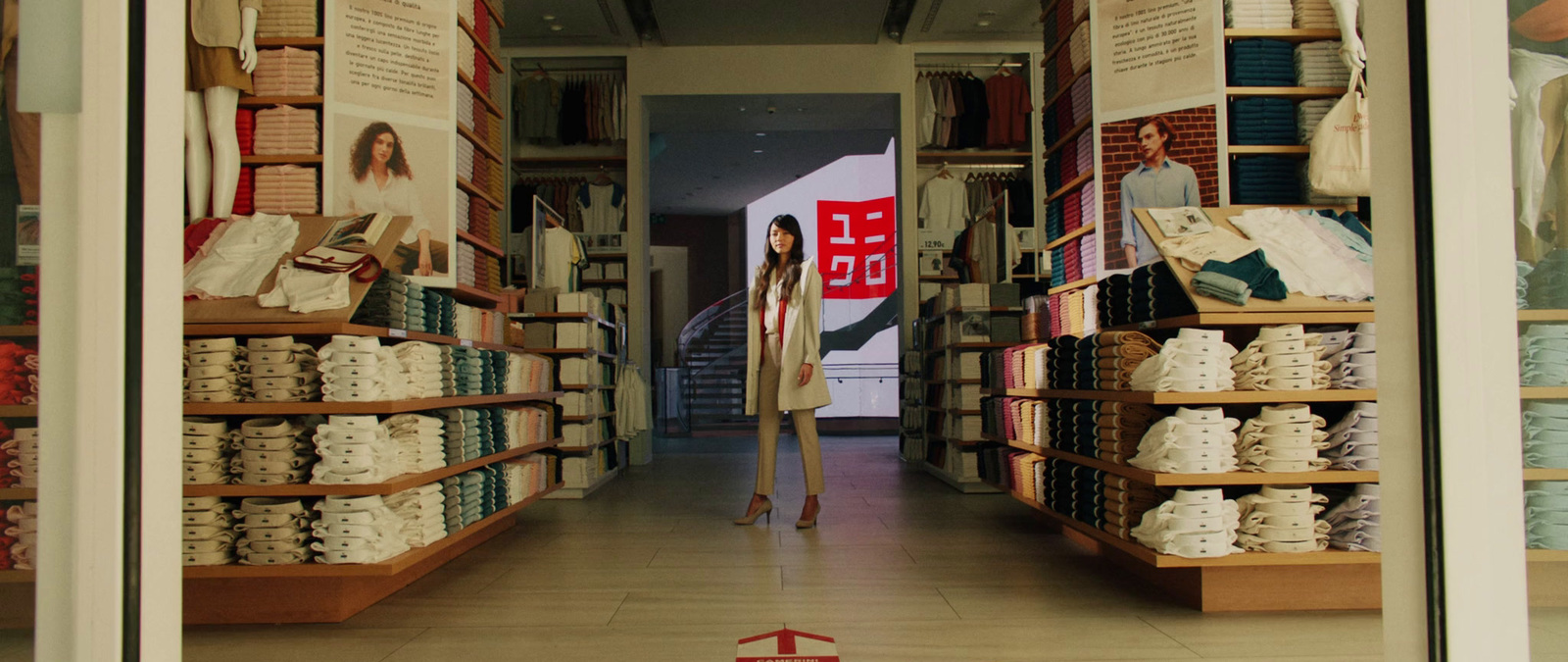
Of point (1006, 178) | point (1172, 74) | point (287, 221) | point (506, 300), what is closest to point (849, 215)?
point (1006, 178)

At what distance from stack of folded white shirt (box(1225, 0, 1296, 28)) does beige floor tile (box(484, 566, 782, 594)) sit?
3.05 metres

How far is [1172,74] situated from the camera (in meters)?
3.90

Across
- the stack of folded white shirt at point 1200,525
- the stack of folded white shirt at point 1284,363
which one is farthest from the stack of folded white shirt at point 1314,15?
the stack of folded white shirt at point 1200,525

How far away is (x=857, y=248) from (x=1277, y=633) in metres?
12.3

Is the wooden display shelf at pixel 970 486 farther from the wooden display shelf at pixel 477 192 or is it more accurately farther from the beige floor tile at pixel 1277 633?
the wooden display shelf at pixel 477 192

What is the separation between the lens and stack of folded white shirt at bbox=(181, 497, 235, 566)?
2.66 meters

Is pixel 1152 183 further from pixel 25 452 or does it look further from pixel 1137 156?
pixel 25 452

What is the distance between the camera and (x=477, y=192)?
15.6 feet

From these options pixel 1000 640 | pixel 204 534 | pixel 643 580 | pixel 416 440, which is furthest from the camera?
pixel 643 580

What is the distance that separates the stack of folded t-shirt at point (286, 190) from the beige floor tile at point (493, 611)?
5.79 feet

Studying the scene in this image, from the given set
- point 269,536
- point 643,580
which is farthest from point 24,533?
point 643,580

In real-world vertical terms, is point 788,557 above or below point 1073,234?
below

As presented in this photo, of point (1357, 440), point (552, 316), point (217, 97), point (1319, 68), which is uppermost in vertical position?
point (1319, 68)

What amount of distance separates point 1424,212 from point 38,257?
1686 millimetres
